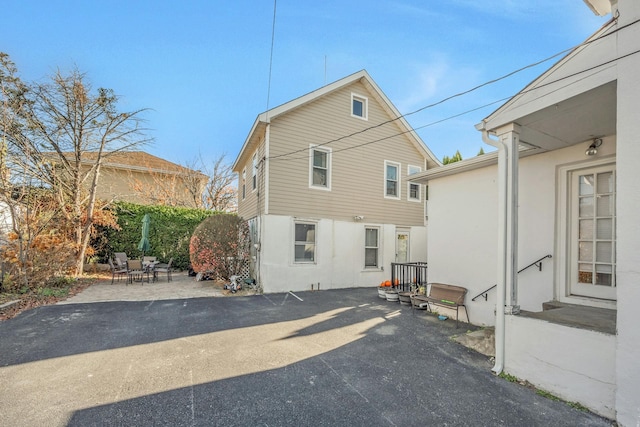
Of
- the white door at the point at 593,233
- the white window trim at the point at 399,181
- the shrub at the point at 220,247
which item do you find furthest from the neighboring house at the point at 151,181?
the white door at the point at 593,233

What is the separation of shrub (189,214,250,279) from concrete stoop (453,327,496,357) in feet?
24.7

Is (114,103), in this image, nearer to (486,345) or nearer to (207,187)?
(207,187)

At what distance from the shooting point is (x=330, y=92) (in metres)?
10.7

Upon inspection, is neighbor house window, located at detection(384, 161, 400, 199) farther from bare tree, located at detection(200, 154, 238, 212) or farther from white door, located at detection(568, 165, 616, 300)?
bare tree, located at detection(200, 154, 238, 212)

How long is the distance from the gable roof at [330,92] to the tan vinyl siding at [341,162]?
204 millimetres

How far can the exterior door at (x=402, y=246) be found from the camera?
38.7 feet

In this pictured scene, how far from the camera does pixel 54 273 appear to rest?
28.7ft

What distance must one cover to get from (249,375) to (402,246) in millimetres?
9316

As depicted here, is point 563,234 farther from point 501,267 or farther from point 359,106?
point 359,106

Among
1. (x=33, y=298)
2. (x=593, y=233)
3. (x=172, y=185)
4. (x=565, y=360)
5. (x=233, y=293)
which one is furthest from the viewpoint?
(x=172, y=185)

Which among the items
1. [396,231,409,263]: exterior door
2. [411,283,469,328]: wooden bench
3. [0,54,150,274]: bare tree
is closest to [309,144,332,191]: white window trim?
[396,231,409,263]: exterior door

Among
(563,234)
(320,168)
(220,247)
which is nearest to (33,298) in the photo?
(220,247)

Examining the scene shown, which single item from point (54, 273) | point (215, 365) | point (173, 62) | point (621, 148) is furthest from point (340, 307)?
point (173, 62)

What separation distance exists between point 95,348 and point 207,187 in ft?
59.0
